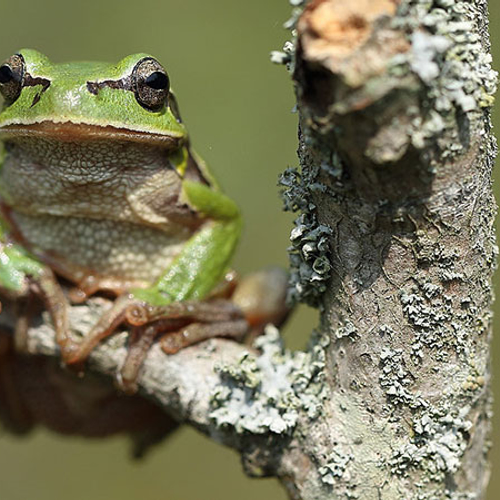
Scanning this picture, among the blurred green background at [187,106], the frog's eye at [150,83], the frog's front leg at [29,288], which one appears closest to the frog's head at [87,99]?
the frog's eye at [150,83]

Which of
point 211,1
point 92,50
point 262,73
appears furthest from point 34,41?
point 262,73

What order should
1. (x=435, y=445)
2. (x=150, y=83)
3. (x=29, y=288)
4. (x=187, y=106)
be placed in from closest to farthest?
1. (x=435, y=445)
2. (x=150, y=83)
3. (x=29, y=288)
4. (x=187, y=106)

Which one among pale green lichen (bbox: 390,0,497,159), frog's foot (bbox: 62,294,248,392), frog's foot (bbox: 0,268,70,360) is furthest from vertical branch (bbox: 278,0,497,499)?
frog's foot (bbox: 0,268,70,360)

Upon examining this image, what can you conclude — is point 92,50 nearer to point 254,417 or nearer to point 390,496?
point 254,417

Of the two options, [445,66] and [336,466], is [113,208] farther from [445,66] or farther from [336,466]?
[445,66]

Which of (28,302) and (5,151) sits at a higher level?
(5,151)

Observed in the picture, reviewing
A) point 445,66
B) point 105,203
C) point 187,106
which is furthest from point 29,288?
point 187,106
